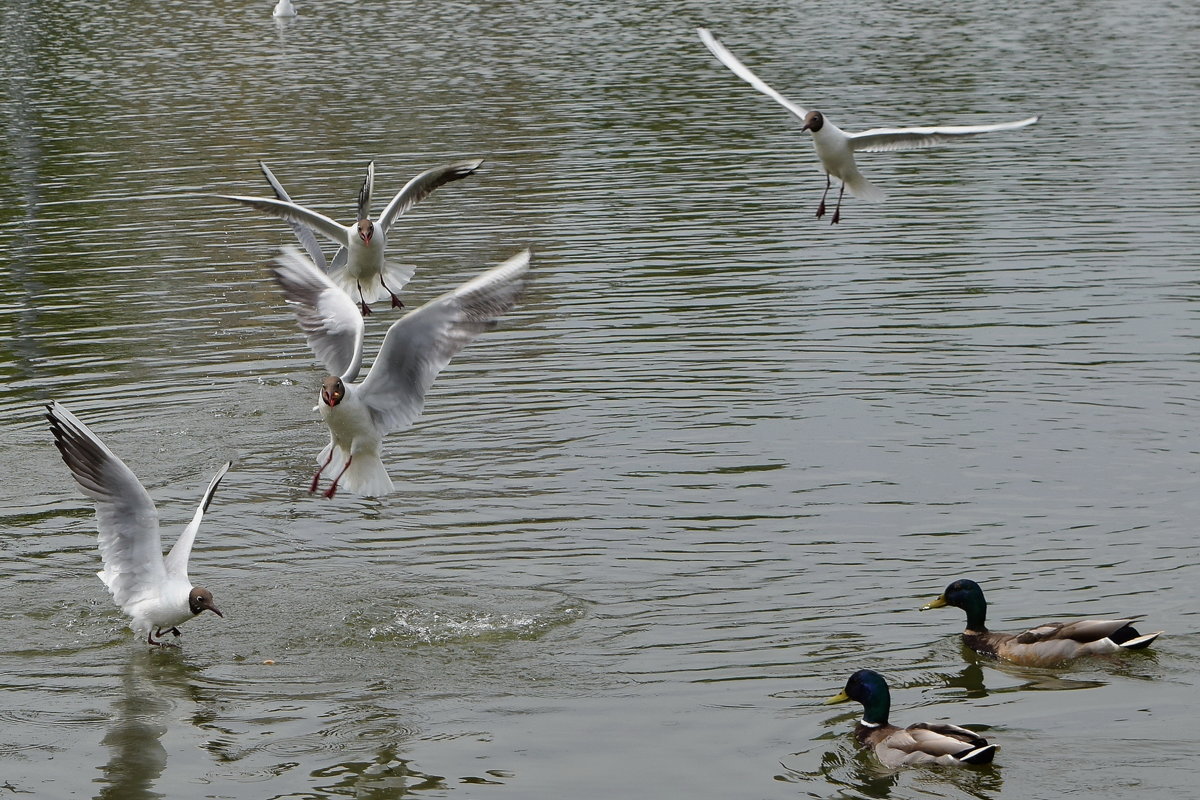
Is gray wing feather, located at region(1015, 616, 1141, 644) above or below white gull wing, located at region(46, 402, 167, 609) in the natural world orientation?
below

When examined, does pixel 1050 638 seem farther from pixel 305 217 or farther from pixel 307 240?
pixel 307 240

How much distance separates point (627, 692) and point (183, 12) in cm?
4612

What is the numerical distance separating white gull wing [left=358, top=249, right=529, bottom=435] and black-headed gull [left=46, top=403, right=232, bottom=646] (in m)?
1.66

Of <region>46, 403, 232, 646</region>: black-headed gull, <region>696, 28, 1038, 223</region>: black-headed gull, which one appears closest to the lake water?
<region>46, 403, 232, 646</region>: black-headed gull

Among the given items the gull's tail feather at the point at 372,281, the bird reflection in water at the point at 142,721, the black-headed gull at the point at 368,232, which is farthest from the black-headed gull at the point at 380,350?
the gull's tail feather at the point at 372,281

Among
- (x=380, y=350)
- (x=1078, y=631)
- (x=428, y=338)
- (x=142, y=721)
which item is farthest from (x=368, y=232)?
(x=1078, y=631)

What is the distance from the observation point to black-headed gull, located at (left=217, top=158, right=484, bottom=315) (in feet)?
49.3

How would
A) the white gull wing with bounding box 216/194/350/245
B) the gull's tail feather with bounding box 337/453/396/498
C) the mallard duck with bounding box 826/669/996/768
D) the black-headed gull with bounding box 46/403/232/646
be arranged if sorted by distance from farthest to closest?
the white gull wing with bounding box 216/194/350/245
the gull's tail feather with bounding box 337/453/396/498
the black-headed gull with bounding box 46/403/232/646
the mallard duck with bounding box 826/669/996/768

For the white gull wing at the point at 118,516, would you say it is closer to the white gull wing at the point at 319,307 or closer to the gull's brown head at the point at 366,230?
the white gull wing at the point at 319,307

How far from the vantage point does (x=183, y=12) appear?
51.9 meters

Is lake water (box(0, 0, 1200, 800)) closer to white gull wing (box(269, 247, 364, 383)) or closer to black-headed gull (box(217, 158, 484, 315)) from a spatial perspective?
black-headed gull (box(217, 158, 484, 315))

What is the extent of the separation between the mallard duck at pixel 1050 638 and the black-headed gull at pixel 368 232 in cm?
623

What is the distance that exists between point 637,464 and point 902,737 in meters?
4.90

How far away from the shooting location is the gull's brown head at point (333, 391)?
37.0 ft
